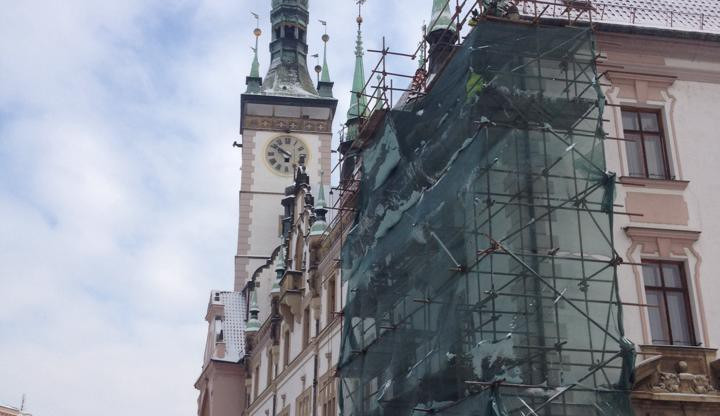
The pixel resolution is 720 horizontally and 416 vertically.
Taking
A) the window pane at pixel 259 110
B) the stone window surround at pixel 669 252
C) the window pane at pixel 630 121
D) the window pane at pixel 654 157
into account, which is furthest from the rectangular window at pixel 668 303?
the window pane at pixel 259 110

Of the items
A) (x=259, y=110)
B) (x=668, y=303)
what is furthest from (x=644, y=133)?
(x=259, y=110)

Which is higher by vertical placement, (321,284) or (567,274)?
(321,284)

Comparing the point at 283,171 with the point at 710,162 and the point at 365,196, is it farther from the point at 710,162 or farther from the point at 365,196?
the point at 710,162

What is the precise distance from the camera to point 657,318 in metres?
21.7

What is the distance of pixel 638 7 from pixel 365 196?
8090 mm

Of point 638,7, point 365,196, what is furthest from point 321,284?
point 638,7

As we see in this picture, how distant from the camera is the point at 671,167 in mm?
23203

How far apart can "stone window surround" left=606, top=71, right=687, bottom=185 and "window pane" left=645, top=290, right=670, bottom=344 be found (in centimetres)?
293

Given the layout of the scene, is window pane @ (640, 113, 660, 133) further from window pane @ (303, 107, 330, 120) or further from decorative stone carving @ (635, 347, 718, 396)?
window pane @ (303, 107, 330, 120)

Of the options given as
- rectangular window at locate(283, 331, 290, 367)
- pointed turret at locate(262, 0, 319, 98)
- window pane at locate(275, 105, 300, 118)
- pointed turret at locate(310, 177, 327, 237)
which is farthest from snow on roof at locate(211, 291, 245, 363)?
pointed turret at locate(310, 177, 327, 237)

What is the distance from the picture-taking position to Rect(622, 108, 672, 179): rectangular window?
76.0ft

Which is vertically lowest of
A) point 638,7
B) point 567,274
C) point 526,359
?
point 526,359

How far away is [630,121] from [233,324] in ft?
112

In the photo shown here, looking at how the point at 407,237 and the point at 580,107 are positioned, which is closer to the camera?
the point at 580,107
